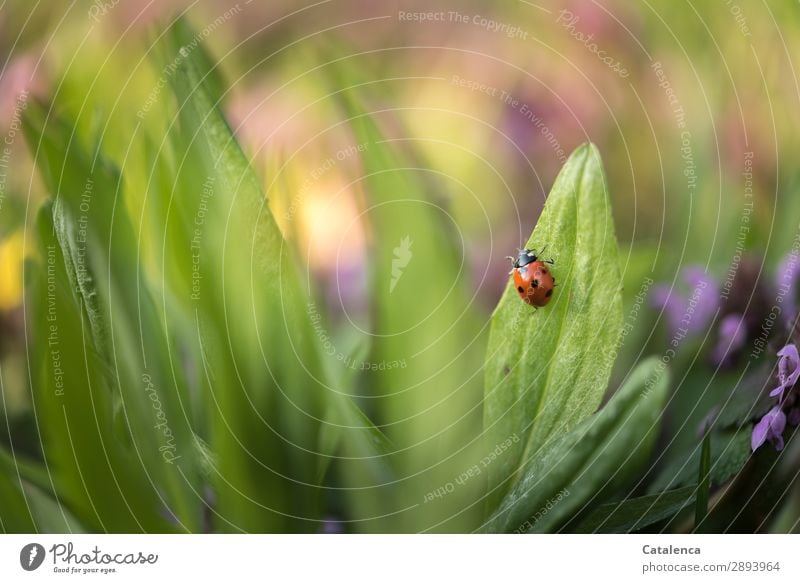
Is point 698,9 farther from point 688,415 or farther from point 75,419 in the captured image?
point 75,419

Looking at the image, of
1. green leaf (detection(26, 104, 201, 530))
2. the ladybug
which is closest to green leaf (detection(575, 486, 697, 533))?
the ladybug

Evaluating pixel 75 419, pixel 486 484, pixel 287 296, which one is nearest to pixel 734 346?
pixel 486 484

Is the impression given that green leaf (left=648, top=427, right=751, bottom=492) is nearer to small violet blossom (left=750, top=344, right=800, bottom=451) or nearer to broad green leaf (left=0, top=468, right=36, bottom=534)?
small violet blossom (left=750, top=344, right=800, bottom=451)

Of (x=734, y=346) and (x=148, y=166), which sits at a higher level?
(x=148, y=166)

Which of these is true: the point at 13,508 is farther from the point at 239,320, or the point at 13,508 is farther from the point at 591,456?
the point at 591,456

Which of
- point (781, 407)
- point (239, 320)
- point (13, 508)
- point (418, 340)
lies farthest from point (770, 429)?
point (13, 508)

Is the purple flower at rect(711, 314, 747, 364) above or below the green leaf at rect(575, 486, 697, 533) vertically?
above
